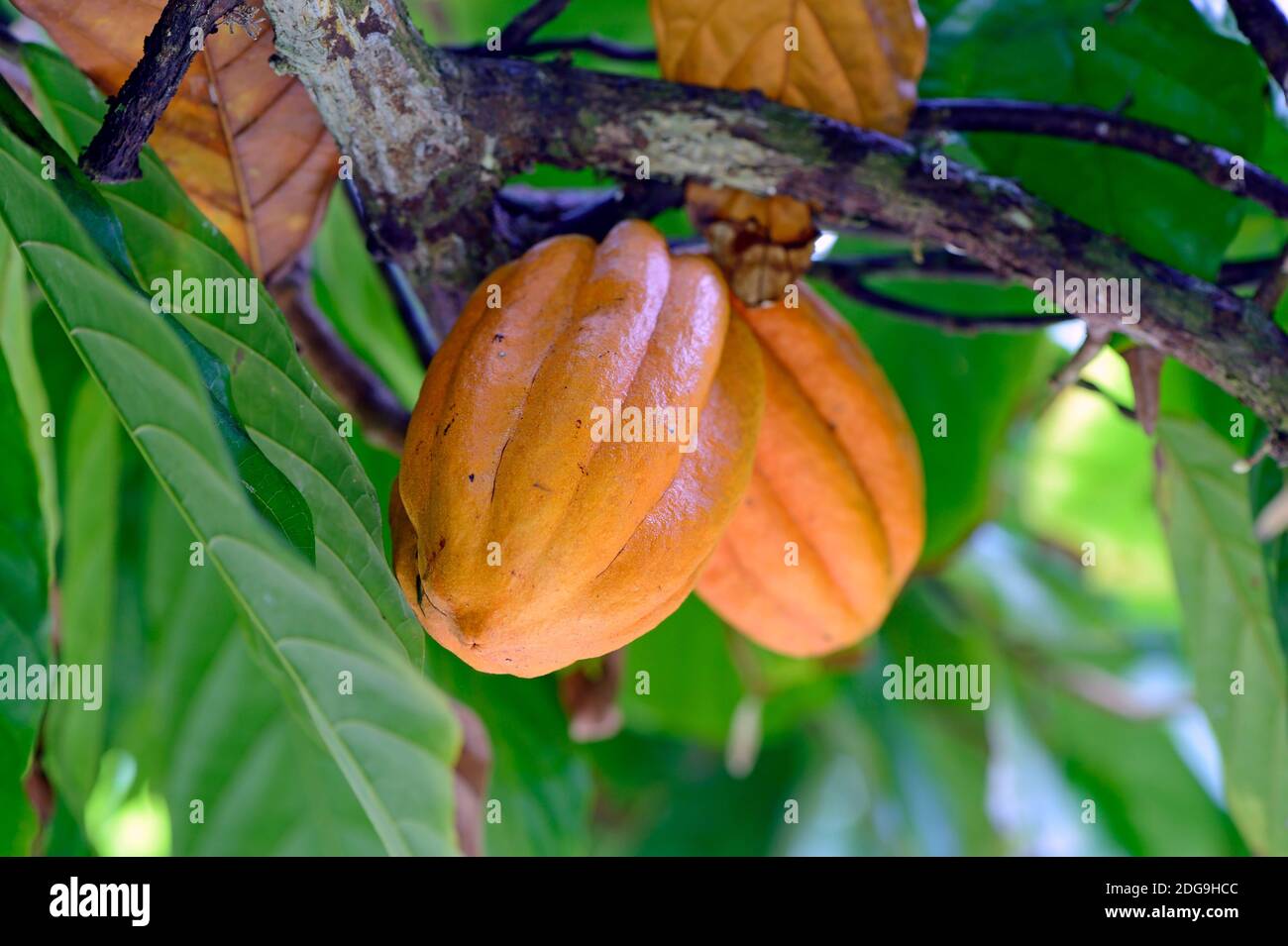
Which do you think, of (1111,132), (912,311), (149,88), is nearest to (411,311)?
(149,88)

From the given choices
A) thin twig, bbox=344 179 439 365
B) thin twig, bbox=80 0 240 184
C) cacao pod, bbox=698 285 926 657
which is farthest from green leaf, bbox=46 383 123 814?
cacao pod, bbox=698 285 926 657

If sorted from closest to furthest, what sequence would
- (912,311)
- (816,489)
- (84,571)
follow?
(816,489)
(912,311)
(84,571)

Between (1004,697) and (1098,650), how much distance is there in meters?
0.20

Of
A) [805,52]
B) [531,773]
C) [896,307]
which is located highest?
[805,52]

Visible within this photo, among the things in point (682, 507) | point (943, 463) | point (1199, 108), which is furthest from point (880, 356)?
point (682, 507)

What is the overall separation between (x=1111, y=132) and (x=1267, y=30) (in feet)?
0.36

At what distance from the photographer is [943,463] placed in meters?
1.45

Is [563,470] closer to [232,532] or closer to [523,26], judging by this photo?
[232,532]

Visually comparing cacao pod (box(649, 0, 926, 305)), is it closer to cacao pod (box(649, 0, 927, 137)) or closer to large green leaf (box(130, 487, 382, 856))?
cacao pod (box(649, 0, 927, 137))

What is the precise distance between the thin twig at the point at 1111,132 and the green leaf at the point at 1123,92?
0.04 metres

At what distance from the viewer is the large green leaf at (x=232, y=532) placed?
0.43 metres

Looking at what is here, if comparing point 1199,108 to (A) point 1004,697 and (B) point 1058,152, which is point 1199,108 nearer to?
(B) point 1058,152

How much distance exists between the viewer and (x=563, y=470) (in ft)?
1.96

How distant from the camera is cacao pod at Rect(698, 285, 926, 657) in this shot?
82cm
